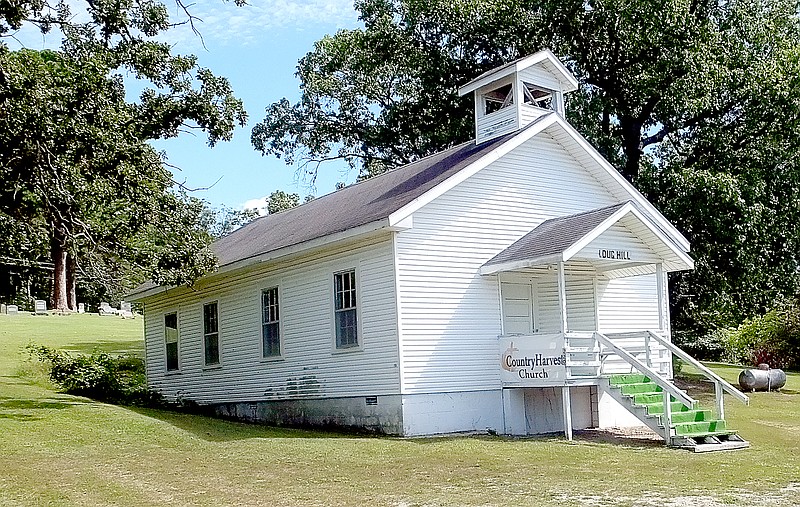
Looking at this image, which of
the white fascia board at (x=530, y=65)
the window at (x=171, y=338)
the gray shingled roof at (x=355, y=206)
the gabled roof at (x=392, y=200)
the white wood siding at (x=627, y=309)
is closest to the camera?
the gabled roof at (x=392, y=200)

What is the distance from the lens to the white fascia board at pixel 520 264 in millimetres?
16953

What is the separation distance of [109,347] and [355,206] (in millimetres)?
22087

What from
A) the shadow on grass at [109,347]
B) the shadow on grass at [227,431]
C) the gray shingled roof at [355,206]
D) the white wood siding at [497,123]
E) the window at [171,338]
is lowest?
the shadow on grass at [227,431]

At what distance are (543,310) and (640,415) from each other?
411 centimetres

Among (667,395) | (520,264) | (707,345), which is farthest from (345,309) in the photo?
(707,345)

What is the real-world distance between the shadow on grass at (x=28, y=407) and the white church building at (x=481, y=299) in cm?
393

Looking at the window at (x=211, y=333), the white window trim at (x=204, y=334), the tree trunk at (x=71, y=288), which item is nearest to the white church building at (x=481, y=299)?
the white window trim at (x=204, y=334)

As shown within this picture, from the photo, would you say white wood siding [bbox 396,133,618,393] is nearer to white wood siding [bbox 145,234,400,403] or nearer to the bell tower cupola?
white wood siding [bbox 145,234,400,403]

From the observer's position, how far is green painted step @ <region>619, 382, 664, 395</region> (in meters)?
16.8

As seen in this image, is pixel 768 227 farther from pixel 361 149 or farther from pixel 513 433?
pixel 361 149

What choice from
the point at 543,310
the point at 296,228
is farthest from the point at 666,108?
the point at 296,228

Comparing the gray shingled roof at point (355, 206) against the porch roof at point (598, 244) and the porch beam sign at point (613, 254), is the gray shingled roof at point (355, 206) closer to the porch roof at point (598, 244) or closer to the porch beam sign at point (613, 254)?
the porch roof at point (598, 244)

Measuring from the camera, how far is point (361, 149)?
37.9 metres

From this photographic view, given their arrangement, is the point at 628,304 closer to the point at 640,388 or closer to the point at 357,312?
the point at 640,388
